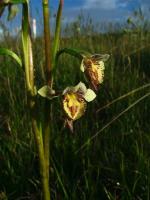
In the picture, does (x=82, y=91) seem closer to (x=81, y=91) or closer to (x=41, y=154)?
(x=81, y=91)

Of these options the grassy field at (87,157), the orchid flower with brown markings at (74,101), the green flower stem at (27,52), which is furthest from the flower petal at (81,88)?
the grassy field at (87,157)

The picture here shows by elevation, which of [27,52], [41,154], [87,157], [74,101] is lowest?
[87,157]

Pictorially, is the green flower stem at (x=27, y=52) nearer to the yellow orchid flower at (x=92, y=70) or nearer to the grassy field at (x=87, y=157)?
the yellow orchid flower at (x=92, y=70)

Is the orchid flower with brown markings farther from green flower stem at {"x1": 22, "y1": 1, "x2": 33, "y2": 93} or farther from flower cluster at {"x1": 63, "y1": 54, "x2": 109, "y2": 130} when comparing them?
green flower stem at {"x1": 22, "y1": 1, "x2": 33, "y2": 93}

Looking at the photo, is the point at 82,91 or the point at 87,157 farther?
the point at 87,157

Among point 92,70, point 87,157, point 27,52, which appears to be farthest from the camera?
point 87,157

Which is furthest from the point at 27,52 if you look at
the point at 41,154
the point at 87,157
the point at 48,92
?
the point at 87,157

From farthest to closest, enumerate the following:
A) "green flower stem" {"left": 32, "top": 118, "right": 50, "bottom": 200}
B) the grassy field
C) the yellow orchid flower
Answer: the grassy field, "green flower stem" {"left": 32, "top": 118, "right": 50, "bottom": 200}, the yellow orchid flower

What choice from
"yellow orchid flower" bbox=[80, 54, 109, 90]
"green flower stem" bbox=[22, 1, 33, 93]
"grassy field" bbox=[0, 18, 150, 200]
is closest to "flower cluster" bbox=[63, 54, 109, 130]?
"yellow orchid flower" bbox=[80, 54, 109, 90]

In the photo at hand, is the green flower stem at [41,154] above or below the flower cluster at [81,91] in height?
below

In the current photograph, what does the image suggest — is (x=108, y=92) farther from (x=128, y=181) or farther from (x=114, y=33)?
(x=114, y=33)

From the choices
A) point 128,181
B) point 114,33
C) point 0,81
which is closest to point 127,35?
point 114,33
